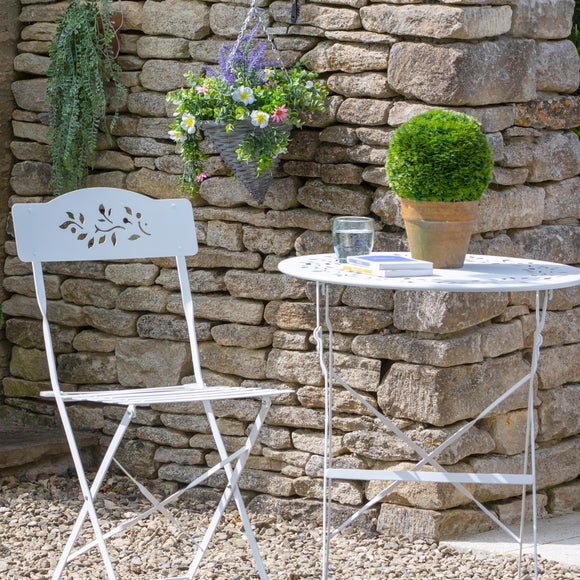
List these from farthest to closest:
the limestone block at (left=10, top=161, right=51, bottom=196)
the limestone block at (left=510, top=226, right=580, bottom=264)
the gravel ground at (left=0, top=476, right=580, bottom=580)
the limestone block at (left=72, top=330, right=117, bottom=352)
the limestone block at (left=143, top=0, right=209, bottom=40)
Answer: the limestone block at (left=10, top=161, right=51, bottom=196) → the limestone block at (left=72, top=330, right=117, bottom=352) → the limestone block at (left=143, top=0, right=209, bottom=40) → the limestone block at (left=510, top=226, right=580, bottom=264) → the gravel ground at (left=0, top=476, right=580, bottom=580)

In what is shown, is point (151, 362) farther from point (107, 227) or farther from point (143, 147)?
point (107, 227)

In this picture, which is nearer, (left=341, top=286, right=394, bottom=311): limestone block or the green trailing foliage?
(left=341, top=286, right=394, bottom=311): limestone block

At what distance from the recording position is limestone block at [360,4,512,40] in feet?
12.6

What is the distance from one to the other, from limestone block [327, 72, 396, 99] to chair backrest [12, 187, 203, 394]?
2.57 ft

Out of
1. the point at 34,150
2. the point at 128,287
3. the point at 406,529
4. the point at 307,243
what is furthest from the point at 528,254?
the point at 34,150

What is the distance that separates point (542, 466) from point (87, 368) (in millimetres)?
1836

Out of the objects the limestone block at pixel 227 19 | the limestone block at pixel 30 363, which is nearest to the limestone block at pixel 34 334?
the limestone block at pixel 30 363

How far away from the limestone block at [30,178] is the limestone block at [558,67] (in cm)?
200

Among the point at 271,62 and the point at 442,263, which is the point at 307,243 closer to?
the point at 271,62

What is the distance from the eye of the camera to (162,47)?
4398 millimetres

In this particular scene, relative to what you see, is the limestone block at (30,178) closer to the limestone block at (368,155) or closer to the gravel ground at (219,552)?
the gravel ground at (219,552)

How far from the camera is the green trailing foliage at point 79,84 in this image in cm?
439

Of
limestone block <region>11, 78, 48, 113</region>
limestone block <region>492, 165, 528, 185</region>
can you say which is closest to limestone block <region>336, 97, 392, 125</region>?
limestone block <region>492, 165, 528, 185</region>

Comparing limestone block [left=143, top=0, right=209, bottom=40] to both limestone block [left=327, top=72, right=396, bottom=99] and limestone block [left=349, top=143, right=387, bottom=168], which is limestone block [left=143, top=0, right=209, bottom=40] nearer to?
limestone block [left=327, top=72, right=396, bottom=99]
